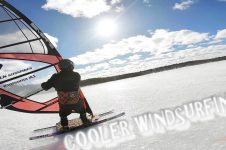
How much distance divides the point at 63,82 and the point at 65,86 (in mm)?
87

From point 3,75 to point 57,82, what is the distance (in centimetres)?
161

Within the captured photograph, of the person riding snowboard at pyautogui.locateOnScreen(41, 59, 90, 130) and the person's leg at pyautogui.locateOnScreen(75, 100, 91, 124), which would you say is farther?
the person's leg at pyautogui.locateOnScreen(75, 100, 91, 124)

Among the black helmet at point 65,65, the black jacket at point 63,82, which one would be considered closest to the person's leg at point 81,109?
the black jacket at point 63,82

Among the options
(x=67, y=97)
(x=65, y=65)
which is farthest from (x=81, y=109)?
(x=65, y=65)

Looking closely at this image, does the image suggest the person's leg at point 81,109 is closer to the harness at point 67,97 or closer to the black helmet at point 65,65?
the harness at point 67,97

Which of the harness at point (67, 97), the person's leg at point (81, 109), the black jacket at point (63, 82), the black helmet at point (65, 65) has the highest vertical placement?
the black helmet at point (65, 65)

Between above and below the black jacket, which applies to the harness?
below

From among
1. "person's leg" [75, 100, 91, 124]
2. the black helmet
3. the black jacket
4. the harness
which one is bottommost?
"person's leg" [75, 100, 91, 124]

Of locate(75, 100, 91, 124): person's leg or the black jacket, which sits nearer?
the black jacket

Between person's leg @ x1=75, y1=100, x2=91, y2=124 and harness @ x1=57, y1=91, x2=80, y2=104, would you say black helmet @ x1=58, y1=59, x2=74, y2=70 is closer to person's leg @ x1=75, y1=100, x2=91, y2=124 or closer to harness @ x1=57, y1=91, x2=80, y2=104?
harness @ x1=57, y1=91, x2=80, y2=104

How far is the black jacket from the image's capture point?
6.24 metres

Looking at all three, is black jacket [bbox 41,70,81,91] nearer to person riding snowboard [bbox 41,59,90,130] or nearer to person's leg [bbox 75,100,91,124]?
person riding snowboard [bbox 41,59,90,130]

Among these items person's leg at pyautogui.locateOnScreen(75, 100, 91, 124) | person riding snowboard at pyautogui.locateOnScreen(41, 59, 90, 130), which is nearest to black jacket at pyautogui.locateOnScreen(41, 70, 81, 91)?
person riding snowboard at pyautogui.locateOnScreen(41, 59, 90, 130)

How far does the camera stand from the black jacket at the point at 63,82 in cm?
624
